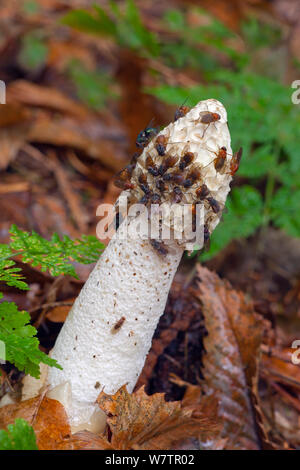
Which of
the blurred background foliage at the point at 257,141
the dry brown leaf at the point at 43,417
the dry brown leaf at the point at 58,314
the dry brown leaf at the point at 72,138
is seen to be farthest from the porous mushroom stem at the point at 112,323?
the dry brown leaf at the point at 72,138

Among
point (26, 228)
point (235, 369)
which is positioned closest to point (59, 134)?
point (26, 228)

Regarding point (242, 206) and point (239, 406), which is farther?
point (242, 206)

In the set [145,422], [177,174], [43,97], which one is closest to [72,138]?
[43,97]

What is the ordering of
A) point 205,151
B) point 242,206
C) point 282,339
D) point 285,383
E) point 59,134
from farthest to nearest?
point 59,134 → point 242,206 → point 282,339 → point 285,383 → point 205,151

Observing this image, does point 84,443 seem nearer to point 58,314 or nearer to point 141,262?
point 141,262

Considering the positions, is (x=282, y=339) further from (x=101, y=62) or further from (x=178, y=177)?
(x=101, y=62)

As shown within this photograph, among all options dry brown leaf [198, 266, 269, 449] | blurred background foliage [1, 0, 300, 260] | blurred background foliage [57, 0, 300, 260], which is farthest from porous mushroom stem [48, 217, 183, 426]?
blurred background foliage [1, 0, 300, 260]

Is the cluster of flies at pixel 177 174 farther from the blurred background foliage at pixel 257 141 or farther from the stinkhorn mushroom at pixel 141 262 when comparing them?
→ the blurred background foliage at pixel 257 141
